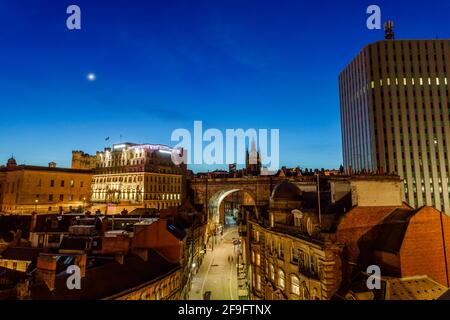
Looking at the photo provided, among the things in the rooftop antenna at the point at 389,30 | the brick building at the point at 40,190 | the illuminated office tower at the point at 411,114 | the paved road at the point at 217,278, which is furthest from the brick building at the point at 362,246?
the rooftop antenna at the point at 389,30

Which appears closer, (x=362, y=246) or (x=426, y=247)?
(x=426, y=247)

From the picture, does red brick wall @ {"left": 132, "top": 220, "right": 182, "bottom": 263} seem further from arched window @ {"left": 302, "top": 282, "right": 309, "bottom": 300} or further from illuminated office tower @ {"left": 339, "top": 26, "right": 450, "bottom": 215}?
illuminated office tower @ {"left": 339, "top": 26, "right": 450, "bottom": 215}

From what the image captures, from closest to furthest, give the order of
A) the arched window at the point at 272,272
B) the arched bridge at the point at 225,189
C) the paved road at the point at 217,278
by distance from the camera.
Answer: the arched window at the point at 272,272 → the paved road at the point at 217,278 → the arched bridge at the point at 225,189

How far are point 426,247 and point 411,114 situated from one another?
77.7 metres

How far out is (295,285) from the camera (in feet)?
72.7

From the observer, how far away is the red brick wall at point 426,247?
1698 centimetres

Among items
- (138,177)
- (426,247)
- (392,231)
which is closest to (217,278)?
(392,231)

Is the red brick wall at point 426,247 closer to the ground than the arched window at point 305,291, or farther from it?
farther from it

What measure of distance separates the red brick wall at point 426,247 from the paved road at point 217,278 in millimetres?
21431

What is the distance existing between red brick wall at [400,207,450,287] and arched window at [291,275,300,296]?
7634mm

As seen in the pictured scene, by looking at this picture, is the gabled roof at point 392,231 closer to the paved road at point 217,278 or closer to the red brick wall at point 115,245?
the paved road at point 217,278

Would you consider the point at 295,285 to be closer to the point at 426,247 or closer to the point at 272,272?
the point at 272,272
